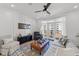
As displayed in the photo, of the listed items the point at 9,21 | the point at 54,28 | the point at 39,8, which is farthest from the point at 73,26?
the point at 9,21

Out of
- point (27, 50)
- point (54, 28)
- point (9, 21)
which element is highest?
point (9, 21)

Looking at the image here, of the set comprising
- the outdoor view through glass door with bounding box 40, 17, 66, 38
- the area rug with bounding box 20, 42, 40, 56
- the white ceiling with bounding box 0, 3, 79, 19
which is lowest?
the area rug with bounding box 20, 42, 40, 56

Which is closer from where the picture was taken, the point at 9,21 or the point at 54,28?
the point at 9,21

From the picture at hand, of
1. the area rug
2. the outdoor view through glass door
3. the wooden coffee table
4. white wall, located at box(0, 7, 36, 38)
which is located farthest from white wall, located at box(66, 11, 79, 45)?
white wall, located at box(0, 7, 36, 38)

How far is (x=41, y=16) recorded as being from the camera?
60.3 inches

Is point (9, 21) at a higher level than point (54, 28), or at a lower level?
higher

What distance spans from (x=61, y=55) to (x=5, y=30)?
1068mm

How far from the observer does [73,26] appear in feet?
4.75

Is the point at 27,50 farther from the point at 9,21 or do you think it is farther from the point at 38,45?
the point at 9,21

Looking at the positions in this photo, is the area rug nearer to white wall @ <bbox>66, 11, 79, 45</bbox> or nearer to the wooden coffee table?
A: the wooden coffee table

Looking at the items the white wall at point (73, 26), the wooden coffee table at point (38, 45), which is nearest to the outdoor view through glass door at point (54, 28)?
the white wall at point (73, 26)

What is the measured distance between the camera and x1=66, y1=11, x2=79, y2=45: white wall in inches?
56.9

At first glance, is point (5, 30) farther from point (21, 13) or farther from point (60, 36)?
point (60, 36)

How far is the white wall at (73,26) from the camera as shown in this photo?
1.45 meters
